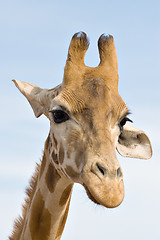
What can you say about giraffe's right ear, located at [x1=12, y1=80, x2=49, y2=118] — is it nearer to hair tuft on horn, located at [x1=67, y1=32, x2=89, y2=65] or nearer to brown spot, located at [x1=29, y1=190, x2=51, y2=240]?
hair tuft on horn, located at [x1=67, y1=32, x2=89, y2=65]

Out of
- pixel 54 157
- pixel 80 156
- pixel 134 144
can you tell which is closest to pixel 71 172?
pixel 80 156

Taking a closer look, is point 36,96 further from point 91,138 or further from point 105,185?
point 105,185

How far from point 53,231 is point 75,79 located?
2.51 m

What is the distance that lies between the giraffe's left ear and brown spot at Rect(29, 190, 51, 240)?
1715 millimetres

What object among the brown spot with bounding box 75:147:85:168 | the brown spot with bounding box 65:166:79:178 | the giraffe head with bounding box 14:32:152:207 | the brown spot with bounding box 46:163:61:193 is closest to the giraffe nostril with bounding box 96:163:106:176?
the giraffe head with bounding box 14:32:152:207

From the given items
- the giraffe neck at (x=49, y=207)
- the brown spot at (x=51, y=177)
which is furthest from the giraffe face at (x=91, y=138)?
the giraffe neck at (x=49, y=207)

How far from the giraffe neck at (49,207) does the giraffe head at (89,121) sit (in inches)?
11.3

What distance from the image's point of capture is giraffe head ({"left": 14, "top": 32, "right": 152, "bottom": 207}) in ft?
20.5

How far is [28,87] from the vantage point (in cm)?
871

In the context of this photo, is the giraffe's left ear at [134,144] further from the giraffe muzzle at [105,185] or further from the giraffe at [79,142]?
the giraffe muzzle at [105,185]

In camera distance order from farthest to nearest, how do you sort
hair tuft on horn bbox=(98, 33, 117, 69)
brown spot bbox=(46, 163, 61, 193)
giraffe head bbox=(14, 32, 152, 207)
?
hair tuft on horn bbox=(98, 33, 117, 69)
brown spot bbox=(46, 163, 61, 193)
giraffe head bbox=(14, 32, 152, 207)

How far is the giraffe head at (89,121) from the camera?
246 inches

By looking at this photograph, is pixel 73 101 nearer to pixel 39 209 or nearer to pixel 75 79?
pixel 75 79

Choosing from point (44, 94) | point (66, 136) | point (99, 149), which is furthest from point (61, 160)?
point (44, 94)
